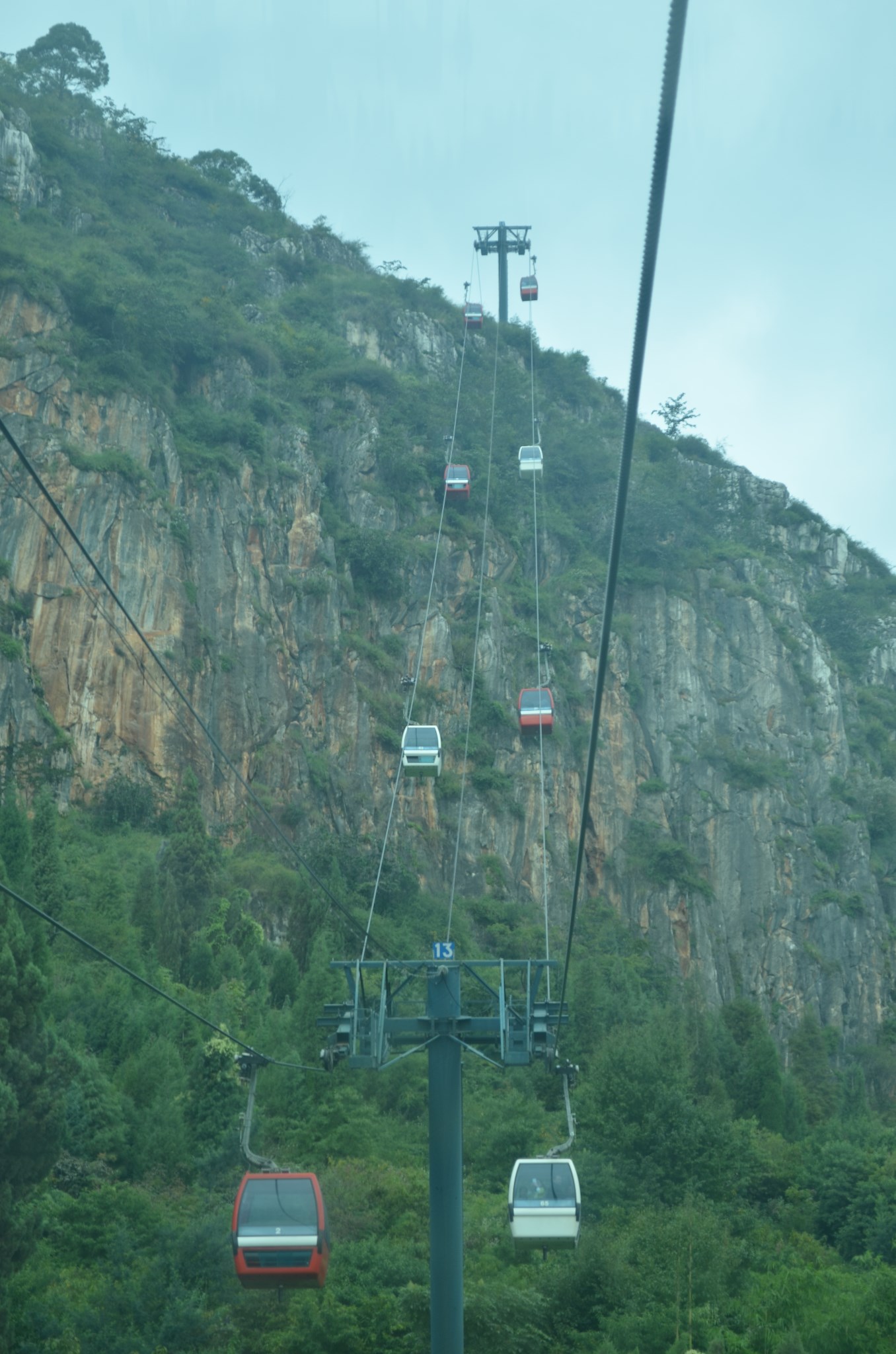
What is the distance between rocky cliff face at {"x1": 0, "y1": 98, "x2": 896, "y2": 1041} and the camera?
4341cm

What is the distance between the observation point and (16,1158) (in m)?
21.3

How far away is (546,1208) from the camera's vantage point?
1766cm

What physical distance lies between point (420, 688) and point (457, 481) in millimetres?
9632

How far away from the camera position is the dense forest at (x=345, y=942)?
22.4 meters

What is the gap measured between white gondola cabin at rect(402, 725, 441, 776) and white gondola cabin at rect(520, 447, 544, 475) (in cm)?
2292

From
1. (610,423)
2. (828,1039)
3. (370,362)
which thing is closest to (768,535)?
(610,423)

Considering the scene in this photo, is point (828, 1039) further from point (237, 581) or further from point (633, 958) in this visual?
point (237, 581)

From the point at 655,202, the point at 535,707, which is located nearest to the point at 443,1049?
the point at 655,202

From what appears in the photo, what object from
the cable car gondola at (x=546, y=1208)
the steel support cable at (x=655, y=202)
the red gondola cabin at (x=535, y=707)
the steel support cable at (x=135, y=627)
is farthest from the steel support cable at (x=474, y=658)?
the steel support cable at (x=655, y=202)

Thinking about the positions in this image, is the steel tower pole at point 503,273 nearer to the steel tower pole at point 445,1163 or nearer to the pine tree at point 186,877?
the pine tree at point 186,877

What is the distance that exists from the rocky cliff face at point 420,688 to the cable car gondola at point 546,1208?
25533mm

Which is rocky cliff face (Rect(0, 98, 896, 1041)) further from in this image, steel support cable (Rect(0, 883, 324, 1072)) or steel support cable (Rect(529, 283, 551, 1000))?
steel support cable (Rect(0, 883, 324, 1072))

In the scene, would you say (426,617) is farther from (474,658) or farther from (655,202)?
(655,202)

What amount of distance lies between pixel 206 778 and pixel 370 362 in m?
24.6
